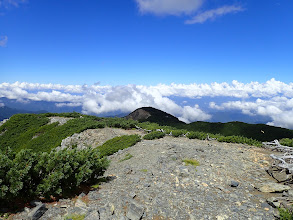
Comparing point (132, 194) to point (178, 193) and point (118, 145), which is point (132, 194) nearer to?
point (178, 193)

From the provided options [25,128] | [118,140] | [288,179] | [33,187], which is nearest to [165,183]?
[33,187]

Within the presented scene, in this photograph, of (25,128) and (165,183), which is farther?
(25,128)

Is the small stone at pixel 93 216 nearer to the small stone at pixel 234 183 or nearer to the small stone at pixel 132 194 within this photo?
the small stone at pixel 132 194

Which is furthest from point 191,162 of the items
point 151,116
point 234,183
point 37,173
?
point 151,116

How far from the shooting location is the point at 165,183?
35.2 ft

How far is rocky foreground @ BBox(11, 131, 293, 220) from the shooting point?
7.65 metres

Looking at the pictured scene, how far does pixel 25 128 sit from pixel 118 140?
2796 centimetres

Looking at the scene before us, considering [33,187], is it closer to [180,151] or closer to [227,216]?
[227,216]

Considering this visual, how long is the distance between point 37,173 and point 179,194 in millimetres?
6954

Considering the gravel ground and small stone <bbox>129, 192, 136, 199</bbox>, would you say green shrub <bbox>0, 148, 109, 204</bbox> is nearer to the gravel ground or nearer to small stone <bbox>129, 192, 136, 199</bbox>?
the gravel ground

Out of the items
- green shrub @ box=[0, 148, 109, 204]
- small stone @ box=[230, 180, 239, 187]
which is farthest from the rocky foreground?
green shrub @ box=[0, 148, 109, 204]

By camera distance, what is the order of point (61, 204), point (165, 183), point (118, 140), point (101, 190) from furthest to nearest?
point (118, 140) → point (165, 183) → point (101, 190) → point (61, 204)

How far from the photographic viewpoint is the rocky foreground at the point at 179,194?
301 inches

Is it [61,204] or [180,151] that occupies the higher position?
[180,151]
